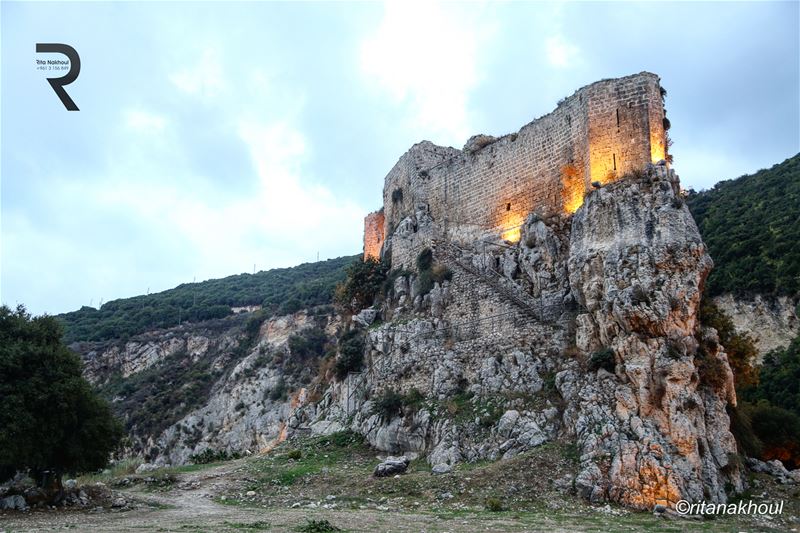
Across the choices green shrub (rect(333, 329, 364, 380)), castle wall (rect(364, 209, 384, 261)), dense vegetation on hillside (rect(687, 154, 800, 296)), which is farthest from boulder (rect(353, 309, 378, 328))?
dense vegetation on hillside (rect(687, 154, 800, 296))

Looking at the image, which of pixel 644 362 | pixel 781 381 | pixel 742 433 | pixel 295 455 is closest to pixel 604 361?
pixel 644 362

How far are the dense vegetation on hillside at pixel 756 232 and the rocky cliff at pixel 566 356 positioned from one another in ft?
83.6

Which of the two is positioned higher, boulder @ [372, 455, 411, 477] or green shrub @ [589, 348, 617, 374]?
Answer: green shrub @ [589, 348, 617, 374]

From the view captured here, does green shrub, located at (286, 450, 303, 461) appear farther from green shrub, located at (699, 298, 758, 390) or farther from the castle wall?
green shrub, located at (699, 298, 758, 390)

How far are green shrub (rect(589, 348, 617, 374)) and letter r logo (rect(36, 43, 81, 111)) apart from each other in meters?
18.0

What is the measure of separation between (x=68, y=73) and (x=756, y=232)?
161 feet

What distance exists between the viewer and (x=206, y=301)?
73312 mm

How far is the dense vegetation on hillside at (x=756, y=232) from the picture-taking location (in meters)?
45.3

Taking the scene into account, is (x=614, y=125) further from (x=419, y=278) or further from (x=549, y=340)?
(x=419, y=278)

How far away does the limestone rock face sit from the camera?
60.8ft

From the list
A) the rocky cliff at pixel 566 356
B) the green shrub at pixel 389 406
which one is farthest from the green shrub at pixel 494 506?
the green shrub at pixel 389 406

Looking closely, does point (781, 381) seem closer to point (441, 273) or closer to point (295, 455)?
point (441, 273)

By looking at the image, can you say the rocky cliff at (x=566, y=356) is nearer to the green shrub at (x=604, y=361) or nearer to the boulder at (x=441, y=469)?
the green shrub at (x=604, y=361)

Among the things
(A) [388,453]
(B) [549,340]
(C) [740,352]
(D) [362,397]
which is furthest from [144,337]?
(C) [740,352]
